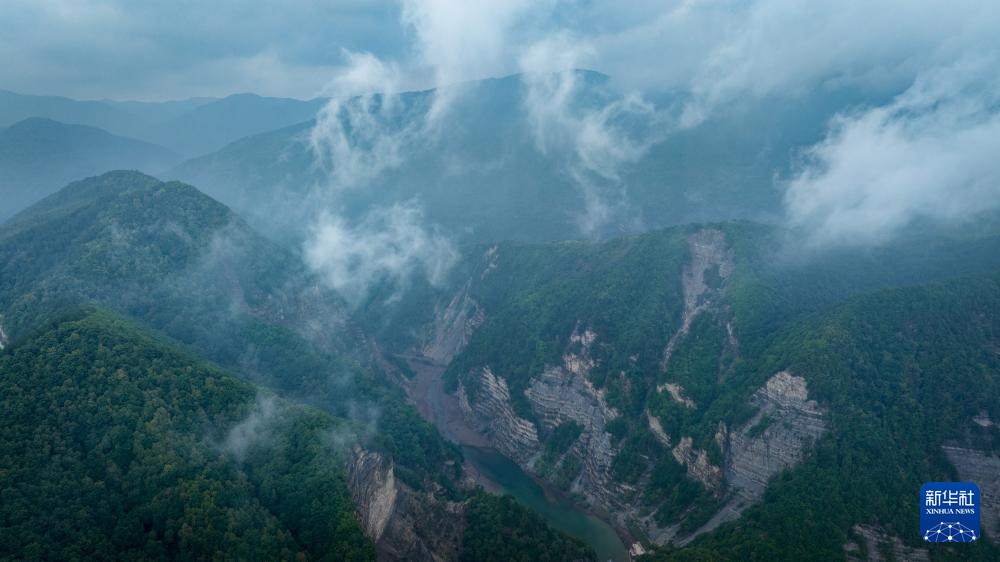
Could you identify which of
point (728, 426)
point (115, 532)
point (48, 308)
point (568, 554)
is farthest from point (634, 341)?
point (48, 308)

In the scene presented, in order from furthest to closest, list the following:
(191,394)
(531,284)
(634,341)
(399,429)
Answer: (531,284), (634,341), (399,429), (191,394)

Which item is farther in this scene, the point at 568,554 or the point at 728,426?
the point at 728,426

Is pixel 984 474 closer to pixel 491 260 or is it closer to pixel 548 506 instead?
pixel 548 506

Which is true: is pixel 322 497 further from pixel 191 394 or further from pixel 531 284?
pixel 531 284

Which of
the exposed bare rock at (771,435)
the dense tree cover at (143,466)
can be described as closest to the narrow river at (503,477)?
the exposed bare rock at (771,435)

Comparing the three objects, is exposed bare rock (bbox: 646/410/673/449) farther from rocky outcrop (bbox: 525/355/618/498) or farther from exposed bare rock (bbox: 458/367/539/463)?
exposed bare rock (bbox: 458/367/539/463)
